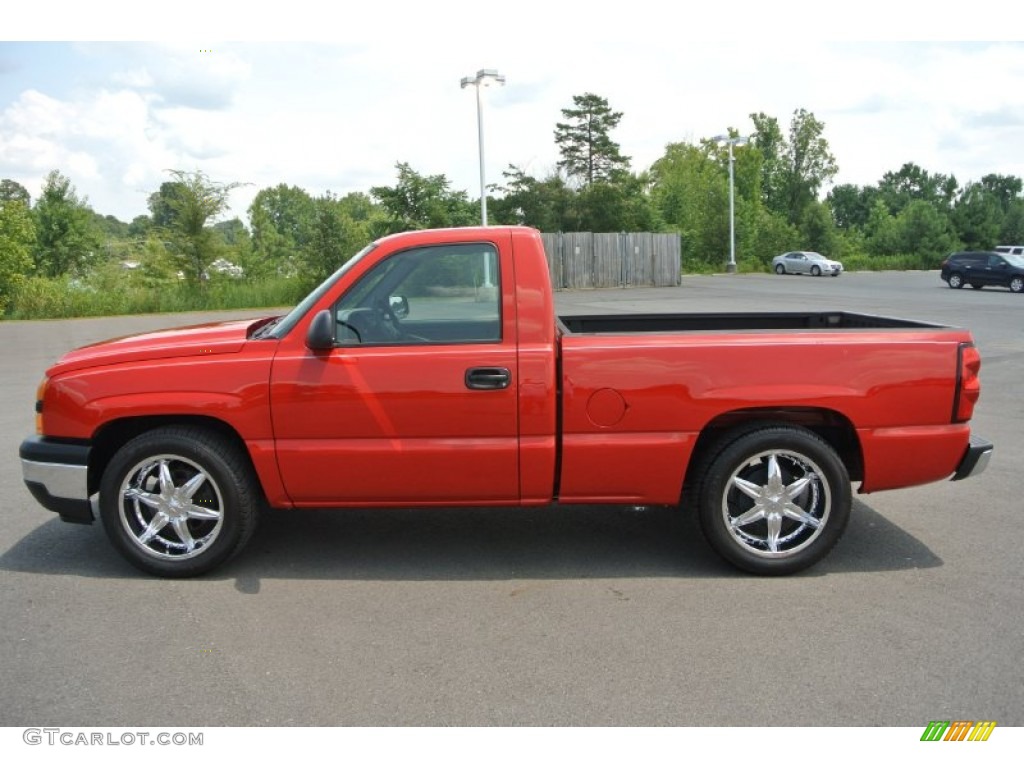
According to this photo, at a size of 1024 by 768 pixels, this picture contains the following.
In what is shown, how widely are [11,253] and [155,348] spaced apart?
2763 cm

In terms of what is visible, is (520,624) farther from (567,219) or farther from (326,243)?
(567,219)

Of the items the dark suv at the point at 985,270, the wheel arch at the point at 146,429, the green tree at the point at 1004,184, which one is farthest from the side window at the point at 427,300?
the green tree at the point at 1004,184

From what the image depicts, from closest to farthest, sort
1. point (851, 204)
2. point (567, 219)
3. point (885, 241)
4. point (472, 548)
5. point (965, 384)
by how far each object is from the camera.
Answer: point (965, 384), point (472, 548), point (567, 219), point (885, 241), point (851, 204)

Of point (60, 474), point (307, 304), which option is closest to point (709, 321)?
point (307, 304)

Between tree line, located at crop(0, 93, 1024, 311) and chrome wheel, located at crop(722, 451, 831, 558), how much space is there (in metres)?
27.0

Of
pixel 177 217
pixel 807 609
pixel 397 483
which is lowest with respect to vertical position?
pixel 807 609

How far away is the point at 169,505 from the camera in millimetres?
4660

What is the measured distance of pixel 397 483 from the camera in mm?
4574

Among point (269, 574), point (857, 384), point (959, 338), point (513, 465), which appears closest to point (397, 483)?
point (513, 465)

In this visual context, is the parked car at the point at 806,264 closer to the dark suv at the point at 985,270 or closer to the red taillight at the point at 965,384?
the dark suv at the point at 985,270

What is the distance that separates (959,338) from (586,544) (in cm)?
231

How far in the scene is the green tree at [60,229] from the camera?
46625mm

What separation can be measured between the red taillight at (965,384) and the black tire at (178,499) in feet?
12.1

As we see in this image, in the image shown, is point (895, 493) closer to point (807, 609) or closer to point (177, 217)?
point (807, 609)
